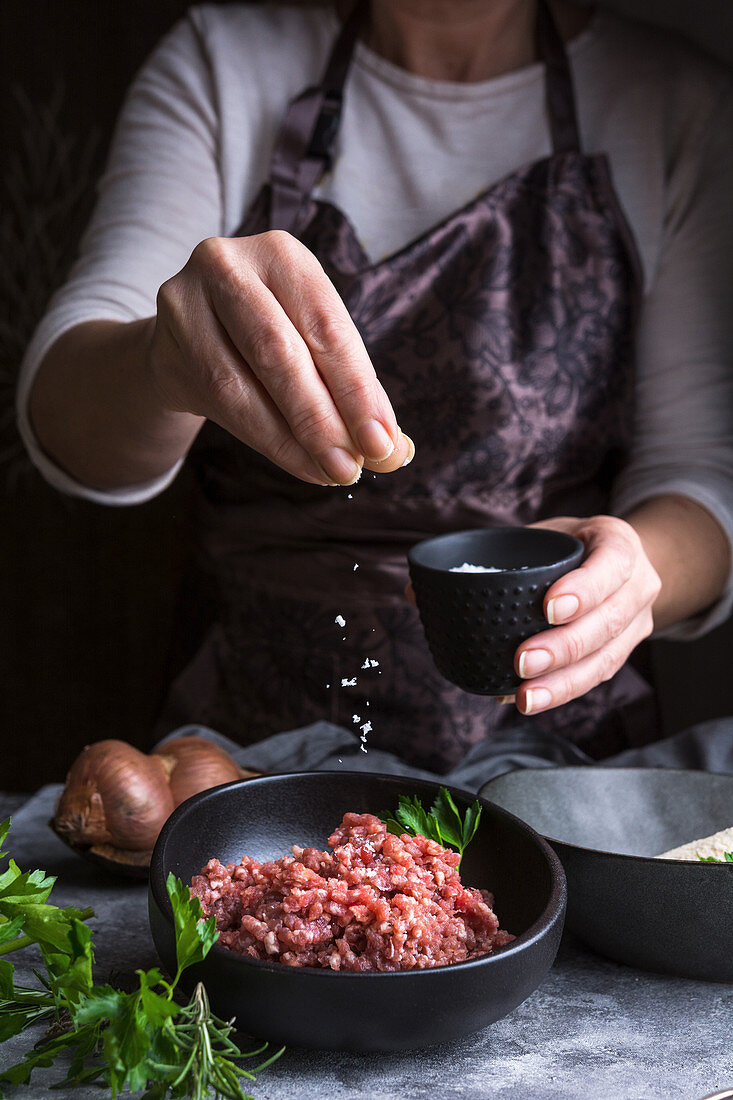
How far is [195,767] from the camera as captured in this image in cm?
103

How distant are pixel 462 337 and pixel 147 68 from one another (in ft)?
2.11

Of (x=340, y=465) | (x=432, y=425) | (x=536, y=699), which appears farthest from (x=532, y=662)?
(x=432, y=425)

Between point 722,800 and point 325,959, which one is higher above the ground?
point 325,959

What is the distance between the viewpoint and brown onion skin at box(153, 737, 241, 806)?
3.32ft

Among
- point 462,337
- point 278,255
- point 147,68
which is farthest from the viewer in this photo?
point 147,68

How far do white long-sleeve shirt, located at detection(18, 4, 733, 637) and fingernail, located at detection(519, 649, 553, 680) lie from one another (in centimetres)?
57

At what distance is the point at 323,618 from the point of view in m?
1.50

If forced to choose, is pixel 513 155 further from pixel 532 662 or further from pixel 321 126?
pixel 532 662

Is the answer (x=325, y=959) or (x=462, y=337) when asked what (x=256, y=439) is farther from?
(x=462, y=337)

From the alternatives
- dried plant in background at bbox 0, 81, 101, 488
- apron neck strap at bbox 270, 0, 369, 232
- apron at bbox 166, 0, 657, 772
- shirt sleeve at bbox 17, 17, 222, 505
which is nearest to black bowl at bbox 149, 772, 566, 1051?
apron at bbox 166, 0, 657, 772

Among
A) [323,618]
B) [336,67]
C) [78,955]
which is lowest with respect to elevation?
[323,618]

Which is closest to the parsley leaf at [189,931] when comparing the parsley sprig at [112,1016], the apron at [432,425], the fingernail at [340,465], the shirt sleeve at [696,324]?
the parsley sprig at [112,1016]

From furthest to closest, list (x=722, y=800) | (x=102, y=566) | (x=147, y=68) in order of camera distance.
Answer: (x=102, y=566), (x=147, y=68), (x=722, y=800)

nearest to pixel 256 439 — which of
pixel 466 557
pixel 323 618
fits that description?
pixel 466 557
